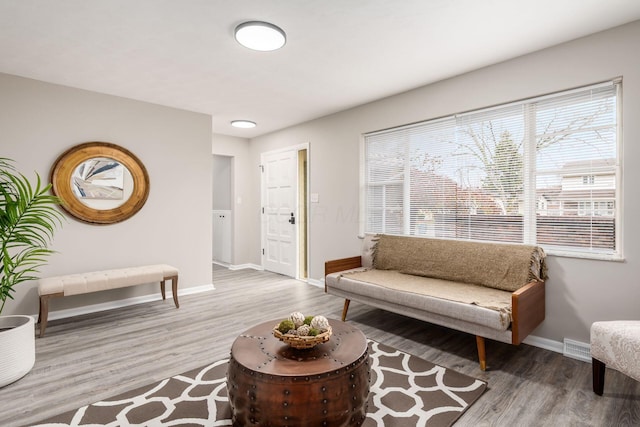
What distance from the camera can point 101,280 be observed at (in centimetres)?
326

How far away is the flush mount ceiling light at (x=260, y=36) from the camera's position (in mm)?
2344

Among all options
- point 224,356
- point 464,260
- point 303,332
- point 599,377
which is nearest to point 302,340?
point 303,332

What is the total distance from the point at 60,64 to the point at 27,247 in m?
1.82

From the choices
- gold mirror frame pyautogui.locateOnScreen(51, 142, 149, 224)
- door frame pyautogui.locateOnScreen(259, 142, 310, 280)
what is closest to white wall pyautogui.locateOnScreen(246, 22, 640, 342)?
door frame pyautogui.locateOnScreen(259, 142, 310, 280)

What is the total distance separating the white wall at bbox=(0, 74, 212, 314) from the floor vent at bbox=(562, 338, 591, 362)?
407 centimetres

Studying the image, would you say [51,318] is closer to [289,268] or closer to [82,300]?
[82,300]

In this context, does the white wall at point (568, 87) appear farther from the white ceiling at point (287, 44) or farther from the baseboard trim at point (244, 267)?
the baseboard trim at point (244, 267)

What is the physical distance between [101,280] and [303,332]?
2.56 m

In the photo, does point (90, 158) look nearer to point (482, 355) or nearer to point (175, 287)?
point (175, 287)

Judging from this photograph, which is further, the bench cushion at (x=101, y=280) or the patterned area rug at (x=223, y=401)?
the bench cushion at (x=101, y=280)

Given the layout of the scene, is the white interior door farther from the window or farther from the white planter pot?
the white planter pot

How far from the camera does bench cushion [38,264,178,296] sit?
3.05 metres

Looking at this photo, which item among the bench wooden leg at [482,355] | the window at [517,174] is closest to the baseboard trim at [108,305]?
the window at [517,174]

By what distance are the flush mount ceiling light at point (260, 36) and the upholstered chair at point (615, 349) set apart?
2.86 m
